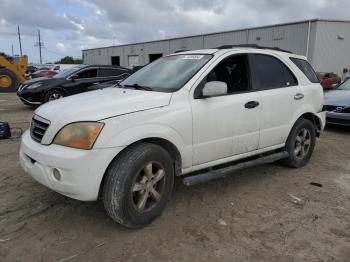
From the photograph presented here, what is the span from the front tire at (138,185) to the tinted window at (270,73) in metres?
1.85

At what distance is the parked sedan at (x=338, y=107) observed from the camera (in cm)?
820

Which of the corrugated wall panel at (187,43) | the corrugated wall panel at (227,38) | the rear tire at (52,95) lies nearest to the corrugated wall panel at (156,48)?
the corrugated wall panel at (187,43)

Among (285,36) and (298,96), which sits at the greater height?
(285,36)

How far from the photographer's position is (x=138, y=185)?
3363 millimetres

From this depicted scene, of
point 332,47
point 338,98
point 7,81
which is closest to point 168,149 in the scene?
point 338,98

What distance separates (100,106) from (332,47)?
27.6 meters

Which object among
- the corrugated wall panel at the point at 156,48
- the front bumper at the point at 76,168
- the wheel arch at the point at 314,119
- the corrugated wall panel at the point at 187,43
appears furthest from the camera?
the corrugated wall panel at the point at 156,48

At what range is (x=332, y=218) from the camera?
3.77 metres

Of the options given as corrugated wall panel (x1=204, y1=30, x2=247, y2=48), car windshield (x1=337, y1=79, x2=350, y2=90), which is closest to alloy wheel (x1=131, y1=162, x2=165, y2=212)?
car windshield (x1=337, y1=79, x2=350, y2=90)

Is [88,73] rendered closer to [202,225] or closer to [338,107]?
[338,107]

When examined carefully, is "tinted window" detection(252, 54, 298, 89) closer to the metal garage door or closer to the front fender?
the front fender

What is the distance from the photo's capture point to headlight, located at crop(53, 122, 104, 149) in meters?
3.11

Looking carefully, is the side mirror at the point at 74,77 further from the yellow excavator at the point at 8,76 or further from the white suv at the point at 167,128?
the yellow excavator at the point at 8,76

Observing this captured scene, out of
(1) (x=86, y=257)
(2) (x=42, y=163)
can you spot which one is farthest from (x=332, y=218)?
(2) (x=42, y=163)
